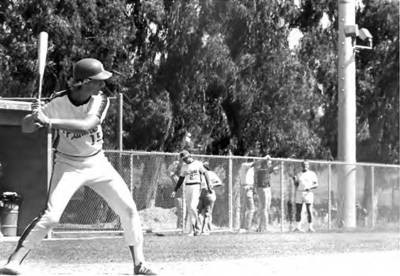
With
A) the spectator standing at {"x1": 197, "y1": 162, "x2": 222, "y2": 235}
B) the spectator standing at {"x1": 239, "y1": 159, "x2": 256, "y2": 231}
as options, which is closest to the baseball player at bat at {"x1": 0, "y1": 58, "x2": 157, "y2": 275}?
the spectator standing at {"x1": 197, "y1": 162, "x2": 222, "y2": 235}

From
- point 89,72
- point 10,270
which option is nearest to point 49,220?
point 10,270

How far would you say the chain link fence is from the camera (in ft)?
66.0

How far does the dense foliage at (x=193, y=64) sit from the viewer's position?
90.1 ft

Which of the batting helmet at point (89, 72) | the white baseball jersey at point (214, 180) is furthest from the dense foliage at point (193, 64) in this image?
the batting helmet at point (89, 72)

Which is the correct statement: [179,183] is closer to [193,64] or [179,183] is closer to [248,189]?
[248,189]

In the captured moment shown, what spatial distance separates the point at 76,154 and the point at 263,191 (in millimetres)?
14336

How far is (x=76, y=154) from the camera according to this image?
27.8 feet

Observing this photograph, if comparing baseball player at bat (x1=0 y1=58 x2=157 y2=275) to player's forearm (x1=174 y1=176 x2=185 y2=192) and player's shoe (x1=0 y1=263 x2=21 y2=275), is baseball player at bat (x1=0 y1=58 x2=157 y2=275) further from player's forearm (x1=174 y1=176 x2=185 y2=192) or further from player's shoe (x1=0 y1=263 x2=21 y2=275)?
player's forearm (x1=174 y1=176 x2=185 y2=192)

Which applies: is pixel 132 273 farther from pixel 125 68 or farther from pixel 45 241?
pixel 125 68

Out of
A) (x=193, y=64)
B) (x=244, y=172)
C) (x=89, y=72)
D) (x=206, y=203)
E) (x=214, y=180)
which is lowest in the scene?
(x=206, y=203)

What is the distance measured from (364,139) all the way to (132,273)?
30564mm

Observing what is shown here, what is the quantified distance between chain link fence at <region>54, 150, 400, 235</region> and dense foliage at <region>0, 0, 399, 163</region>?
196 inches

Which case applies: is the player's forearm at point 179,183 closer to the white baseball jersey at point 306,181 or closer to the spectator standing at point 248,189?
the spectator standing at point 248,189

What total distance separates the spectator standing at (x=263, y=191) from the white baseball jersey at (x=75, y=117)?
14.2 m
